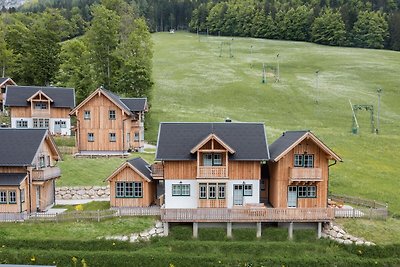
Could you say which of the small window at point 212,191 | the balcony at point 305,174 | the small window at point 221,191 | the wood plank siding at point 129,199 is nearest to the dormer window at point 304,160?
the balcony at point 305,174

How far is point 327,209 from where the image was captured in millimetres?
33031

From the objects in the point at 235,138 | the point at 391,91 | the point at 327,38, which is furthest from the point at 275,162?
the point at 327,38

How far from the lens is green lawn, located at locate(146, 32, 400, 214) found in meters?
50.4

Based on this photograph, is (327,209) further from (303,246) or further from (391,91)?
(391,91)

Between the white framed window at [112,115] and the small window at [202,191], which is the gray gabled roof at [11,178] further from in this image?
the white framed window at [112,115]

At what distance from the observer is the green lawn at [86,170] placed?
139ft

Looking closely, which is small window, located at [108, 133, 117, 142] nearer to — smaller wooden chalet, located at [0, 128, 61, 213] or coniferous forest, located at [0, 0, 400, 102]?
smaller wooden chalet, located at [0, 128, 61, 213]

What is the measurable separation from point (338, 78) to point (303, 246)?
76.1m

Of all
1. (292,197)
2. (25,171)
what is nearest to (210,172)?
(292,197)

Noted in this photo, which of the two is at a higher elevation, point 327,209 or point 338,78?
point 338,78

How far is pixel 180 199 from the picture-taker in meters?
35.5

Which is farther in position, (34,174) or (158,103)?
(158,103)

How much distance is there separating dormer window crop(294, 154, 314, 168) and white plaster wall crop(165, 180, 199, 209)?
795 centimetres

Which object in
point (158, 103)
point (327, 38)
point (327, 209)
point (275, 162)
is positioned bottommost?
point (327, 209)
